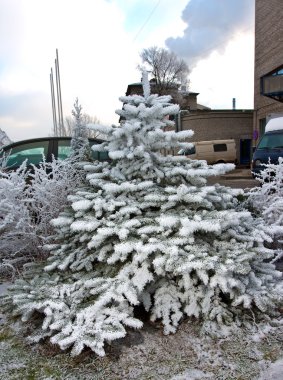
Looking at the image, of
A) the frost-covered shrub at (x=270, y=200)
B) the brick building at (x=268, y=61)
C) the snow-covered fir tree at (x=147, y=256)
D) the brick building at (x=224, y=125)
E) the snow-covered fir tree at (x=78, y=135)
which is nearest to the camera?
the snow-covered fir tree at (x=147, y=256)

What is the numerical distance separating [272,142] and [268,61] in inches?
567

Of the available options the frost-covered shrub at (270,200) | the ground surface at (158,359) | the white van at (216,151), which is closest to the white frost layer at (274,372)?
the ground surface at (158,359)

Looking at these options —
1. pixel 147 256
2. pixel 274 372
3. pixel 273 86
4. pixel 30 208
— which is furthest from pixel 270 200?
pixel 273 86

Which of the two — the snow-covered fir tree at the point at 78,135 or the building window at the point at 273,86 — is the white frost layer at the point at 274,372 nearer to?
the snow-covered fir tree at the point at 78,135

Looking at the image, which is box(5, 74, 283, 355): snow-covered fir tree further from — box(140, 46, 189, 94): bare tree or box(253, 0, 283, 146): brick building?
box(140, 46, 189, 94): bare tree

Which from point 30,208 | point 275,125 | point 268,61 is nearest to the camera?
point 30,208

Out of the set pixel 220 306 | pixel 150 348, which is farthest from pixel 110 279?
pixel 220 306

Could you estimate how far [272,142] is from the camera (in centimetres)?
1233

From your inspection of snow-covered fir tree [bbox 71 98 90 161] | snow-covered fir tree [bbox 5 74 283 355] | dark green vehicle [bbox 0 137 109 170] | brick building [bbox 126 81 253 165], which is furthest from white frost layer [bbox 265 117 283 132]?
brick building [bbox 126 81 253 165]

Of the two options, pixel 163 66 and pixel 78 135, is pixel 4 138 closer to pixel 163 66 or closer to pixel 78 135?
pixel 78 135

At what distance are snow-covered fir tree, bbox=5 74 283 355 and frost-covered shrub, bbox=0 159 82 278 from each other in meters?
0.53

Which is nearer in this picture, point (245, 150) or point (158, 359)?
point (158, 359)

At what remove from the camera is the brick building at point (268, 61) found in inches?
835

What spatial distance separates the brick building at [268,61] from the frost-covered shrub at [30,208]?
18.4 m
